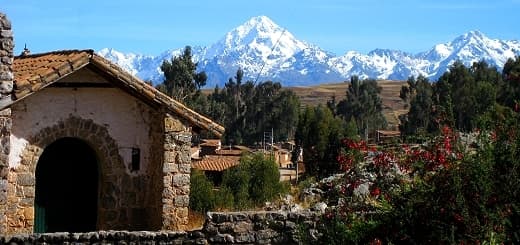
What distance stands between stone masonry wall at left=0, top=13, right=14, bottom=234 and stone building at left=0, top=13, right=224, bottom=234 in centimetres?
23

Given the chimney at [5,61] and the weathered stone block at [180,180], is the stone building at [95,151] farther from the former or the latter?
the chimney at [5,61]

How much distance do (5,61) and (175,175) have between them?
332 centimetres

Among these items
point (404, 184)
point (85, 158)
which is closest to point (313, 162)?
point (85, 158)

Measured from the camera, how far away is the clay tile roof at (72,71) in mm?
12586

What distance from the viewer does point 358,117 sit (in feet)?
337

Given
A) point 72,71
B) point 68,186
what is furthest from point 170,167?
point 72,71

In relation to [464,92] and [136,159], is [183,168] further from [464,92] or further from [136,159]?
[464,92]

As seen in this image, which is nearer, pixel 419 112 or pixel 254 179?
pixel 254 179

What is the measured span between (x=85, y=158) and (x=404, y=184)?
6.35 m

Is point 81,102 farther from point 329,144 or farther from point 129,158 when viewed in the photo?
point 329,144

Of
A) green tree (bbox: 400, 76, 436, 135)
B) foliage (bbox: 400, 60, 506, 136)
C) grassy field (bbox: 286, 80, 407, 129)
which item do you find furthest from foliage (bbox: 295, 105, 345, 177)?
grassy field (bbox: 286, 80, 407, 129)

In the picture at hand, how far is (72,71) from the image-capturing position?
12930mm

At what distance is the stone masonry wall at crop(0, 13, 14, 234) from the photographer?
40.4ft

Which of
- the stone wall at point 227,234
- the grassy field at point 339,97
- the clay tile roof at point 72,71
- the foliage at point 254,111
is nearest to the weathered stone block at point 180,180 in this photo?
the clay tile roof at point 72,71
